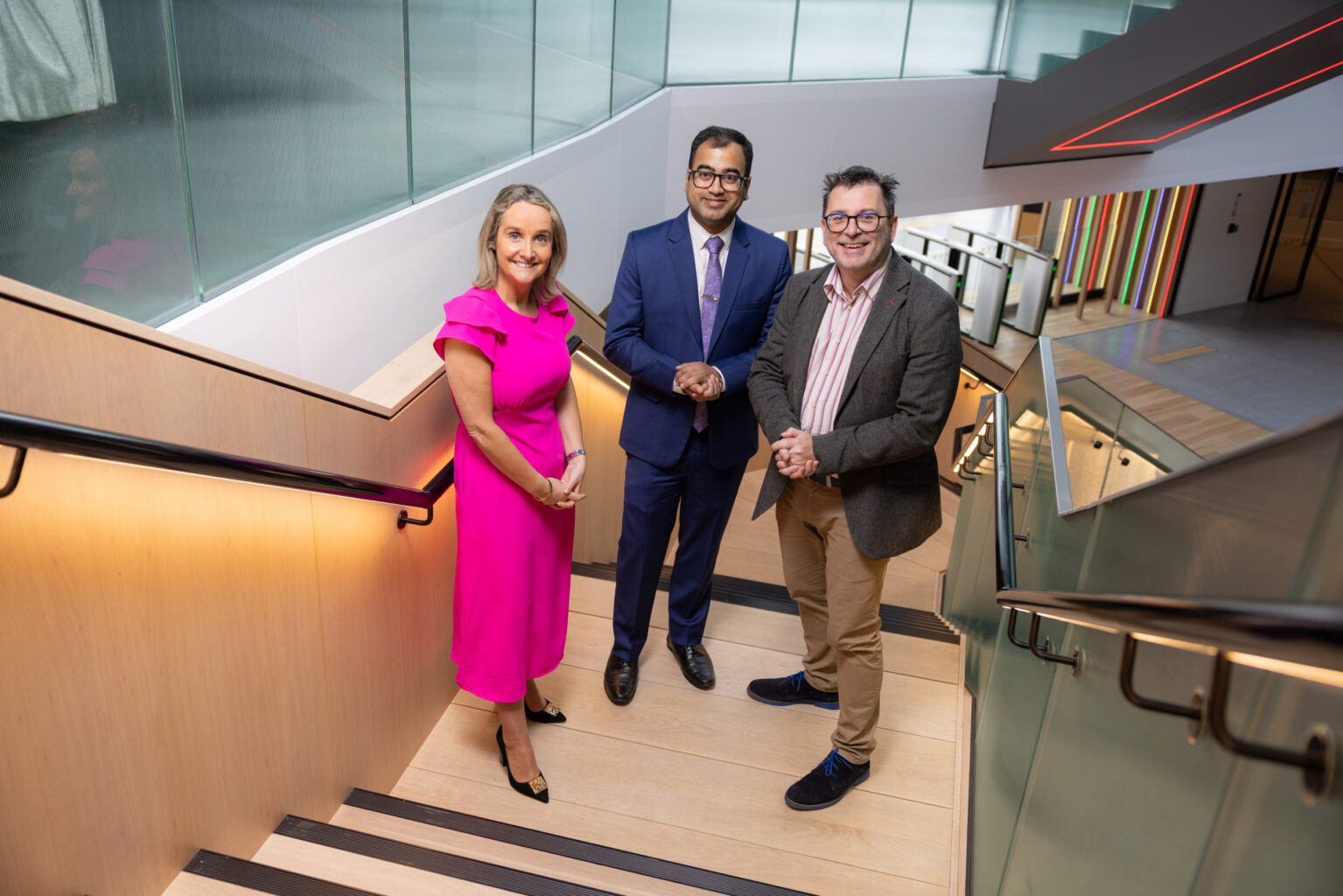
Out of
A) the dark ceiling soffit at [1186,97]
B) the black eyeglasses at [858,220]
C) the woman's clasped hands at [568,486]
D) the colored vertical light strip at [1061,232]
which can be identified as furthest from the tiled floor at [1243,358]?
the woman's clasped hands at [568,486]

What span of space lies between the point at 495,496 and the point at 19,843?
4.15ft

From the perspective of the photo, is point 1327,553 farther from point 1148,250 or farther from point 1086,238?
point 1148,250

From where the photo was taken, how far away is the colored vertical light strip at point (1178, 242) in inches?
538

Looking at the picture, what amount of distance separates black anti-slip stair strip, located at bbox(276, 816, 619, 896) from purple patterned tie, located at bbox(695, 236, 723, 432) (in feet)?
4.53

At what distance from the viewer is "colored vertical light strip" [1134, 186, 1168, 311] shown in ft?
44.2

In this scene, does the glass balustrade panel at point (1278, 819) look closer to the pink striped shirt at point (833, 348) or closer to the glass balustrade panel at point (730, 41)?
the pink striped shirt at point (833, 348)

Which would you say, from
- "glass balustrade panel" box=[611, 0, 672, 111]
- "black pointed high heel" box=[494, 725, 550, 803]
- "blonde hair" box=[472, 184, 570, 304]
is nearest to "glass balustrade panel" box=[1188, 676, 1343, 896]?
"blonde hair" box=[472, 184, 570, 304]

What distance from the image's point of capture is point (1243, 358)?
12.8 metres

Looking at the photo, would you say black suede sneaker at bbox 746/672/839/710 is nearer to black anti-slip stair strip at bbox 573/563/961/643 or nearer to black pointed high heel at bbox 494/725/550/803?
black anti-slip stair strip at bbox 573/563/961/643

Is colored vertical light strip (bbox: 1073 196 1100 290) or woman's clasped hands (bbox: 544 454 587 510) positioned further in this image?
colored vertical light strip (bbox: 1073 196 1100 290)

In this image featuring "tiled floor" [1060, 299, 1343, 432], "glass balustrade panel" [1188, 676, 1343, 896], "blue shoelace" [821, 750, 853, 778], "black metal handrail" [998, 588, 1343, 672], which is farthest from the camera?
"tiled floor" [1060, 299, 1343, 432]

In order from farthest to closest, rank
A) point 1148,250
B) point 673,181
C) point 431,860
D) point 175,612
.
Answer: point 1148,250, point 673,181, point 431,860, point 175,612

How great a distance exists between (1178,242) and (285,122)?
14.3 meters

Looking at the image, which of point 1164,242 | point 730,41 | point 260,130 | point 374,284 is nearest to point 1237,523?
point 260,130
